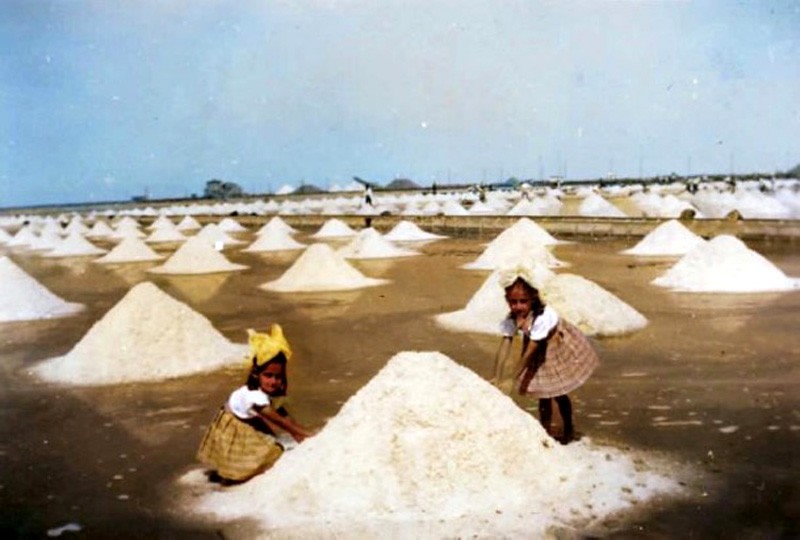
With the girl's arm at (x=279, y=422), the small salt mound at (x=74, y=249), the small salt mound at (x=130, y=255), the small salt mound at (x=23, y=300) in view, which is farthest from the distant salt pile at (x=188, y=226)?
the girl's arm at (x=279, y=422)

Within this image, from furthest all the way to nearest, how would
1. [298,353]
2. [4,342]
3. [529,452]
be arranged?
[4,342], [298,353], [529,452]

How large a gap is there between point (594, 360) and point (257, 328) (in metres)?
5.31

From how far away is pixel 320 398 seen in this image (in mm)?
5727

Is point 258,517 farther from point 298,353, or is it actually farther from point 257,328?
point 257,328

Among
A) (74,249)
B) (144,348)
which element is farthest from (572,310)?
(74,249)

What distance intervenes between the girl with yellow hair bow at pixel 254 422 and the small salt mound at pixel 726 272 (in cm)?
754

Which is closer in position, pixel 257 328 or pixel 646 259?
pixel 257 328

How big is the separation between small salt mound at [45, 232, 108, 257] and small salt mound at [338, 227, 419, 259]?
8035 millimetres

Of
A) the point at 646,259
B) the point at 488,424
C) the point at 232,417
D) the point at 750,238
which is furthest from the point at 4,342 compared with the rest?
the point at 750,238

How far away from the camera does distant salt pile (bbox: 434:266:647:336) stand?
774 cm

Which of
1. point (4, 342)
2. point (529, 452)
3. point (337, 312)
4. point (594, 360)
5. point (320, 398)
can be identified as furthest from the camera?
point (337, 312)

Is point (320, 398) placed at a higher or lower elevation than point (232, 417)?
lower

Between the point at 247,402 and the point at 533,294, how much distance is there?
149 cm

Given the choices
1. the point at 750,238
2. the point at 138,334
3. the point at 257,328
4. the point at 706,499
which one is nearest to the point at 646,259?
the point at 750,238
